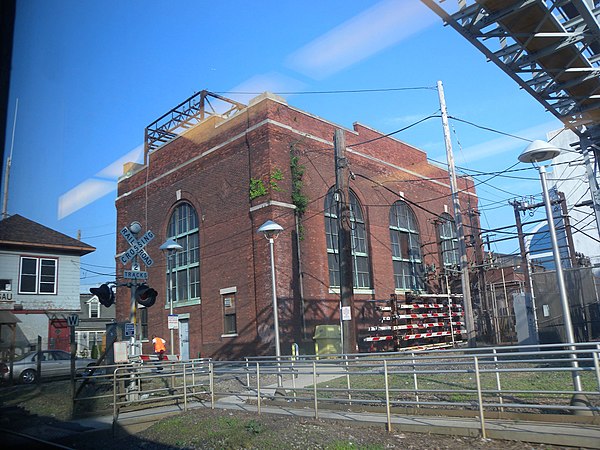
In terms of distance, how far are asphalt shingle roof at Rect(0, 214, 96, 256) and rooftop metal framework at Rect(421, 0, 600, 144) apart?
8980mm

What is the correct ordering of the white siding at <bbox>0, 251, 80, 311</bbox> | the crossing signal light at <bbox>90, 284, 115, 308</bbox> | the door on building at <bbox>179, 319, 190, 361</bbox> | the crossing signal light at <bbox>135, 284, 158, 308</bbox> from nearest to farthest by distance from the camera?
the white siding at <bbox>0, 251, 80, 311</bbox> → the crossing signal light at <bbox>90, 284, 115, 308</bbox> → the crossing signal light at <bbox>135, 284, 158, 308</bbox> → the door on building at <bbox>179, 319, 190, 361</bbox>

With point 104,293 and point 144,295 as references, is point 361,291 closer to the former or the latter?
point 144,295

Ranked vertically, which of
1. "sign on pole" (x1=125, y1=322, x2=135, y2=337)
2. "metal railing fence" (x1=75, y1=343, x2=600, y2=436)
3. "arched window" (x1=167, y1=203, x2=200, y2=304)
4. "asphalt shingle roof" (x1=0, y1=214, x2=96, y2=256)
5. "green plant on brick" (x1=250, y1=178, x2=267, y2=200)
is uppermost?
"green plant on brick" (x1=250, y1=178, x2=267, y2=200)

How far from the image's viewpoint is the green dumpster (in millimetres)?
21422

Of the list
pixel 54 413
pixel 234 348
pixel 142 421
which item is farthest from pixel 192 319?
pixel 142 421

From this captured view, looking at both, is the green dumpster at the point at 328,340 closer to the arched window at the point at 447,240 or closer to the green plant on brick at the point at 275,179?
the green plant on brick at the point at 275,179

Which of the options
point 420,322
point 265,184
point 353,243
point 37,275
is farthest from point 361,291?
point 37,275

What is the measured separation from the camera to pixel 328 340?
70.7 feet

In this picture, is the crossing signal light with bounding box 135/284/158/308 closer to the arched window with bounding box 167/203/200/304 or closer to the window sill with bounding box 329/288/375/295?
the window sill with bounding box 329/288/375/295

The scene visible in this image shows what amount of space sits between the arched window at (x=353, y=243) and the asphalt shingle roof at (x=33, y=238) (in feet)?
50.9

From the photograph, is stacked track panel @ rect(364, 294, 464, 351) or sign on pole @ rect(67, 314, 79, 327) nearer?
sign on pole @ rect(67, 314, 79, 327)

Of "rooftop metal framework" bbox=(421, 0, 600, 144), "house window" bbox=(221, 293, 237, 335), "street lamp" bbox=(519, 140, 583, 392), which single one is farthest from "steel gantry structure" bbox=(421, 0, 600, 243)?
"house window" bbox=(221, 293, 237, 335)

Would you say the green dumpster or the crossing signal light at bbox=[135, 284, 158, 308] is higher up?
the crossing signal light at bbox=[135, 284, 158, 308]

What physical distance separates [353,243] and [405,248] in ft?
18.8
